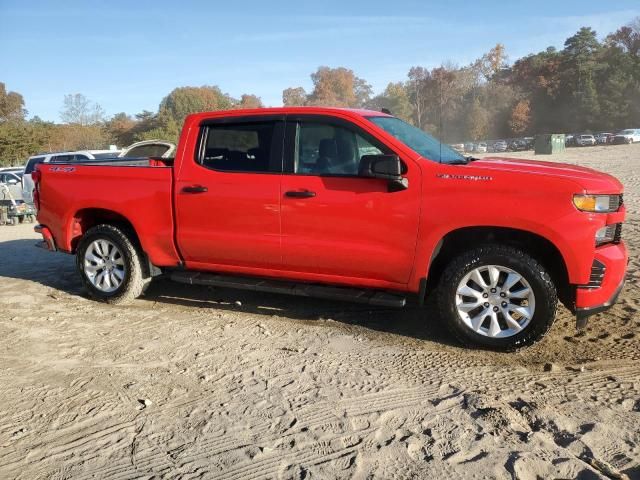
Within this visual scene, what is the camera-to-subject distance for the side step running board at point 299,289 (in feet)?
14.7

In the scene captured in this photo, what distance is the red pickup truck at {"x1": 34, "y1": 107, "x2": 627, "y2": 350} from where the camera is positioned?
13.1 ft

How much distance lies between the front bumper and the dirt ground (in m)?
0.39

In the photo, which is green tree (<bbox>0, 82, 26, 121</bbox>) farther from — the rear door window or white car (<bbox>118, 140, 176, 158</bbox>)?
the rear door window

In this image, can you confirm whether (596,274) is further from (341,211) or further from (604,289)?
(341,211)

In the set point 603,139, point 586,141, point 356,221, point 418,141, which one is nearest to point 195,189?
point 356,221

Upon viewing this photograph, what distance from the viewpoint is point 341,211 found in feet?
14.7

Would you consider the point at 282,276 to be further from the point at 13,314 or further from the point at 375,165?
the point at 13,314

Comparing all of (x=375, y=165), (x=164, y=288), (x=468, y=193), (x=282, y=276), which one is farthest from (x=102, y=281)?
(x=468, y=193)

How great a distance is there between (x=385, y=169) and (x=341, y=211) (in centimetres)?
54

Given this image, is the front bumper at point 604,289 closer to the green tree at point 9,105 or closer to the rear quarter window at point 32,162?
the rear quarter window at point 32,162

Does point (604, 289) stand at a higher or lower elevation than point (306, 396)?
higher

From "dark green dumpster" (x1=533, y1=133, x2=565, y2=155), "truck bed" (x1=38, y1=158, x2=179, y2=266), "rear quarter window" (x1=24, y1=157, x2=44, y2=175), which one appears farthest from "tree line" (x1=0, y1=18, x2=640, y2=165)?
"truck bed" (x1=38, y1=158, x2=179, y2=266)

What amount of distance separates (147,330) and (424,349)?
2.46 meters

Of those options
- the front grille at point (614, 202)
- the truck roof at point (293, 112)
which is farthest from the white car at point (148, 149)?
the front grille at point (614, 202)
